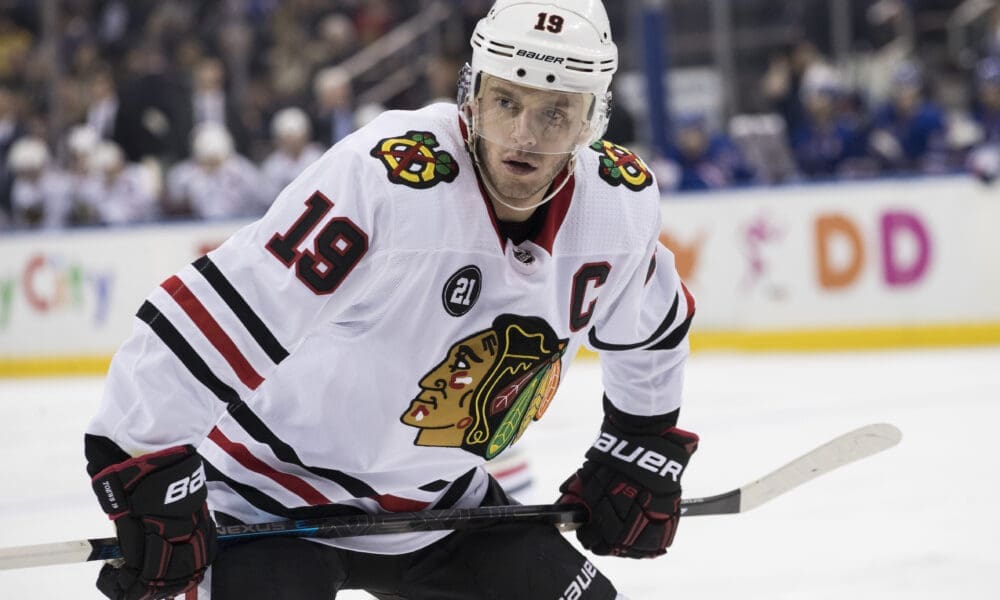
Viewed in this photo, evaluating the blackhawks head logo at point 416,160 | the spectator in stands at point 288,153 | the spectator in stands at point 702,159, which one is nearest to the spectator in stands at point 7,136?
the spectator in stands at point 288,153

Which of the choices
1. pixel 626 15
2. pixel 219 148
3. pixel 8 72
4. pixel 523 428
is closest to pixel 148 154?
pixel 219 148

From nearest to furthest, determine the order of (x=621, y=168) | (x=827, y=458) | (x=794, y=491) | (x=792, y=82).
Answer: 1. (x=621, y=168)
2. (x=827, y=458)
3. (x=794, y=491)
4. (x=792, y=82)

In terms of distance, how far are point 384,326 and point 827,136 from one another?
5945mm

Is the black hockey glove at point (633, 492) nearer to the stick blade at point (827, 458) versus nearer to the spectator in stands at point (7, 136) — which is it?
the stick blade at point (827, 458)

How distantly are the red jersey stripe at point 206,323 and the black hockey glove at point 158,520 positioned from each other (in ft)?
0.41

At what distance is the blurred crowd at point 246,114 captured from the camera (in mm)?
7254

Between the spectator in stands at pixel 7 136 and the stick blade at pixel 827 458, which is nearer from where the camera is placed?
the stick blade at pixel 827 458

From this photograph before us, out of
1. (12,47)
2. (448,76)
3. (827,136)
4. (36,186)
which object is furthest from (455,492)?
(12,47)

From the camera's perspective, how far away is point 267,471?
1.95 meters

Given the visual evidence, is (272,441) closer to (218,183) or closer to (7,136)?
(218,183)

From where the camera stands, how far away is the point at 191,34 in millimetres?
9086

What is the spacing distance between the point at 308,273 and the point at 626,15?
689 centimetres

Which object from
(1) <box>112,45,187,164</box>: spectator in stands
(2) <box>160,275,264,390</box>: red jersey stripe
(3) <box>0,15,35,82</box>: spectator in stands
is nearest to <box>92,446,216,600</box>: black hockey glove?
(2) <box>160,275,264,390</box>: red jersey stripe

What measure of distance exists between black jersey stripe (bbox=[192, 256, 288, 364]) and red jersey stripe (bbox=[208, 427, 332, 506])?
0.28 metres
